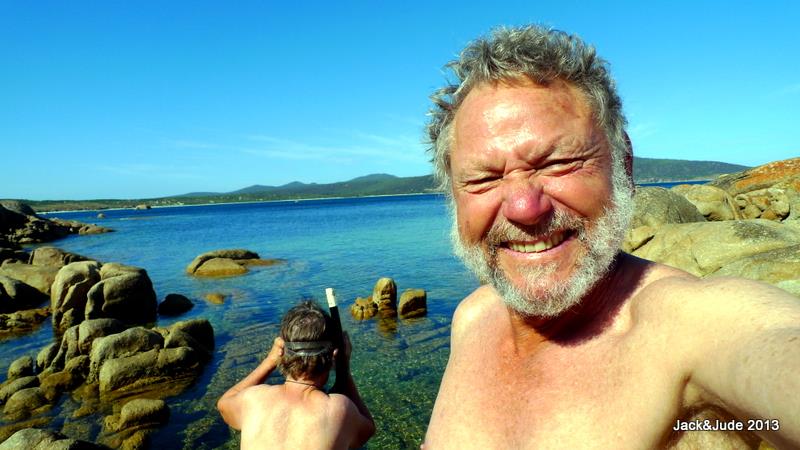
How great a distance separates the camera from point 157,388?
9766mm

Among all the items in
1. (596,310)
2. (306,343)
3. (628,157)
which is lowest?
(306,343)

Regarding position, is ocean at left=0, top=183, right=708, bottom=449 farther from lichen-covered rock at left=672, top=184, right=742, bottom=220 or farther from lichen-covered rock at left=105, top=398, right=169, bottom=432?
lichen-covered rock at left=672, top=184, right=742, bottom=220

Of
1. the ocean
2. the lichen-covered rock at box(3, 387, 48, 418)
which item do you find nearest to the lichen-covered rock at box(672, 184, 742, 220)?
the ocean

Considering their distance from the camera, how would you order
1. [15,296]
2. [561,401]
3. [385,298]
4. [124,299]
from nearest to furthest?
[561,401] → [385,298] → [124,299] → [15,296]

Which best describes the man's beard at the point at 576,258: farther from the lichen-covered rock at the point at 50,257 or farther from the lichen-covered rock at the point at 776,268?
the lichen-covered rock at the point at 50,257

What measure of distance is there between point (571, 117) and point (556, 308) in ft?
2.73

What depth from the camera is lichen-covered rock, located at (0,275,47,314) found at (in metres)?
17.8

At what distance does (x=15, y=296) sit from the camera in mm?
18109

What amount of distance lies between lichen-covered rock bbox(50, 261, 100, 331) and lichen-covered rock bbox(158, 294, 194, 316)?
7.97 feet

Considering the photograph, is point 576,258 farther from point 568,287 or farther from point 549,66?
point 549,66

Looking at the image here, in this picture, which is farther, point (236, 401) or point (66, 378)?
point (66, 378)

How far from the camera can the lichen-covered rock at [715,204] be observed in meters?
16.6

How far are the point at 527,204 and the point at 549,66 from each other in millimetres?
627

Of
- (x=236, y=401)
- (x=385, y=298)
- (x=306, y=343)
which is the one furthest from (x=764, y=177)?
(x=236, y=401)
